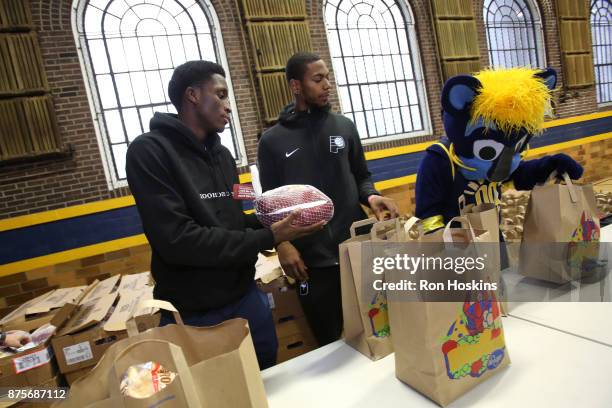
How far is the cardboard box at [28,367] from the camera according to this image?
1.75 m

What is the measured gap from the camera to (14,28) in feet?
10.8

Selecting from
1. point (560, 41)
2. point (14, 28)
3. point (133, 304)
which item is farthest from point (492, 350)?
point (560, 41)

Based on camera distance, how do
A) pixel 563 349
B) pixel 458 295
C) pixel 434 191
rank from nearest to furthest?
pixel 458 295
pixel 563 349
pixel 434 191

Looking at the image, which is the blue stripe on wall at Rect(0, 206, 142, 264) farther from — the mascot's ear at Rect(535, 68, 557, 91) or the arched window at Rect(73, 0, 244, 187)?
the mascot's ear at Rect(535, 68, 557, 91)

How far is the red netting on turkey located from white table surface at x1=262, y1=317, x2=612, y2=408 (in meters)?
0.40

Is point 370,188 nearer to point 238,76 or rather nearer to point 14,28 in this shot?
point 238,76

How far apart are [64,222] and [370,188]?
10.4 feet

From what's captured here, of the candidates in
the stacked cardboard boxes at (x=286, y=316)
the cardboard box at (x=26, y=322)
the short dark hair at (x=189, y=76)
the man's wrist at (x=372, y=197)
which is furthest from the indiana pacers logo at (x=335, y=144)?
the cardboard box at (x=26, y=322)

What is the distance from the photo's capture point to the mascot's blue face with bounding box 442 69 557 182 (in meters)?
1.28

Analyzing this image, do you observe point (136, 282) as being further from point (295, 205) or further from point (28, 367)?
point (295, 205)

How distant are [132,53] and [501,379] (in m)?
4.37

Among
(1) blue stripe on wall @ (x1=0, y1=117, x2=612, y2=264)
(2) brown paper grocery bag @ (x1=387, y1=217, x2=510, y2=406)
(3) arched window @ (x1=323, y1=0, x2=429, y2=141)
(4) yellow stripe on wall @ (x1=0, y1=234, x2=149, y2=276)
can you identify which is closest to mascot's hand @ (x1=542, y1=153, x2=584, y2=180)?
(2) brown paper grocery bag @ (x1=387, y1=217, x2=510, y2=406)

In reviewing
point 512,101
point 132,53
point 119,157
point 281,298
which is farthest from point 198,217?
point 132,53

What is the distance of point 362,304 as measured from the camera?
3.15 feet
